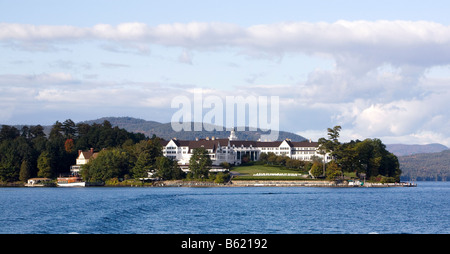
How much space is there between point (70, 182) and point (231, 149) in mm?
51898

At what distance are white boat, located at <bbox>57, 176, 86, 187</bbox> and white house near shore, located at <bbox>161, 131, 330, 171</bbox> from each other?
34.1m

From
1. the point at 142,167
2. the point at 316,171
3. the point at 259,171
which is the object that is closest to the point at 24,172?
the point at 142,167

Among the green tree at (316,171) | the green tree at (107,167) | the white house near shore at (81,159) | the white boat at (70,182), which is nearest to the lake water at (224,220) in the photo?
the green tree at (107,167)

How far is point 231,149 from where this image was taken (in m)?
166

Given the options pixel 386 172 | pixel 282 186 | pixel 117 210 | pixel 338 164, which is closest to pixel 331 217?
pixel 117 210

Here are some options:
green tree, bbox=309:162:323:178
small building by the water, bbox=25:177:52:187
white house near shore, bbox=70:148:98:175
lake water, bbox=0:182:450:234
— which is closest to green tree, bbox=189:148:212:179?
green tree, bbox=309:162:323:178

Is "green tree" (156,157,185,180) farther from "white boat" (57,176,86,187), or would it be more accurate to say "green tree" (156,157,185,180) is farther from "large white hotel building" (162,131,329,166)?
"large white hotel building" (162,131,329,166)

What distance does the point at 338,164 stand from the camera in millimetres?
128375

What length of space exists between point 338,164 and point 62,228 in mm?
98416

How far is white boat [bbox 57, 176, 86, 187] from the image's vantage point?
419 feet

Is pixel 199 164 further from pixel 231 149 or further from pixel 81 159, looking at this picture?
pixel 231 149
